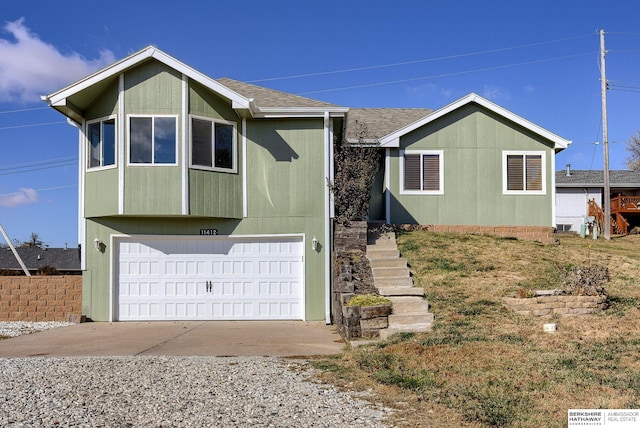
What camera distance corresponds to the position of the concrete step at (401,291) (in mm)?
11336

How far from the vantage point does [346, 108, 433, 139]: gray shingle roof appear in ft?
62.0

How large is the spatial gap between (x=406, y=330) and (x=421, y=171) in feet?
28.7

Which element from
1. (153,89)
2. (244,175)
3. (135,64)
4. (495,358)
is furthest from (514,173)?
(135,64)

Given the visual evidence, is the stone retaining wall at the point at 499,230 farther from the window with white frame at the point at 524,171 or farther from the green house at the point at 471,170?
the window with white frame at the point at 524,171

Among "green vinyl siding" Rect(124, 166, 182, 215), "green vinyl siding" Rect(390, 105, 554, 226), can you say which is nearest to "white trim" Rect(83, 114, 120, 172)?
"green vinyl siding" Rect(124, 166, 182, 215)

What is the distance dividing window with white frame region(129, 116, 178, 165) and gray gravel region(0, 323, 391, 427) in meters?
5.89

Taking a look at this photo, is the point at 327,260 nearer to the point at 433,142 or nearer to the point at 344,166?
the point at 344,166

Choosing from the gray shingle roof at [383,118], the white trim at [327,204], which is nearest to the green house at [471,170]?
the gray shingle roof at [383,118]

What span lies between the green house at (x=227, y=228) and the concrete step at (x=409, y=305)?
3.34 meters

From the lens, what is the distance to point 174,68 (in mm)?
13273

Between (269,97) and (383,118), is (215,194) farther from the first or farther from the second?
(383,118)

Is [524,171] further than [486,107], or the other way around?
[524,171]

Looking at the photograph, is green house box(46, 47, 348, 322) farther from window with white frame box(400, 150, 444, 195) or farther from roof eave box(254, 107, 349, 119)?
window with white frame box(400, 150, 444, 195)

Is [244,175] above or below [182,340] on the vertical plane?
above
